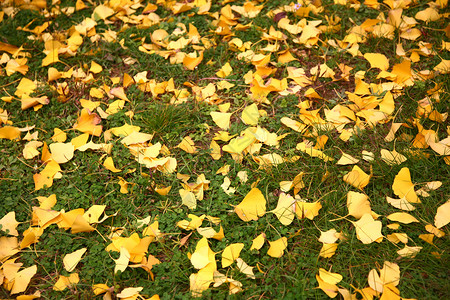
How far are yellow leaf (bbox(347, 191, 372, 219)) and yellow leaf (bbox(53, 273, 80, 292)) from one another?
1.20 m

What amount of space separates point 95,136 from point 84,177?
30 centimetres

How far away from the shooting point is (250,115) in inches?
93.0

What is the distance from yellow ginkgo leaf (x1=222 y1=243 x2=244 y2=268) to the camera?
180 centimetres

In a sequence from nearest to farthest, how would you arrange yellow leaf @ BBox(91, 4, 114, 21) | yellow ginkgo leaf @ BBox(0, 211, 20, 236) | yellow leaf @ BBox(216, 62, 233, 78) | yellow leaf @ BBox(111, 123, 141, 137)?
yellow ginkgo leaf @ BBox(0, 211, 20, 236), yellow leaf @ BBox(111, 123, 141, 137), yellow leaf @ BBox(216, 62, 233, 78), yellow leaf @ BBox(91, 4, 114, 21)

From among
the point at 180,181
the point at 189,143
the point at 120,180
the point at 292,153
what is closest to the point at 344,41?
the point at 292,153

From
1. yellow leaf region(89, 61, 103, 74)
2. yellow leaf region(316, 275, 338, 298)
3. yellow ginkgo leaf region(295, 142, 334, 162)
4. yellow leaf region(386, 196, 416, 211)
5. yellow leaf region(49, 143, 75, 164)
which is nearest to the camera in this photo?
yellow leaf region(316, 275, 338, 298)

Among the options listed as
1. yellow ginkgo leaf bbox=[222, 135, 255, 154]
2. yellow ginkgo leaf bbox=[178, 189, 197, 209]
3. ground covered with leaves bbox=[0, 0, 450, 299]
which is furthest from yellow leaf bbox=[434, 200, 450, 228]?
yellow ginkgo leaf bbox=[178, 189, 197, 209]

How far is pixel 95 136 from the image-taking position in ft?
7.89

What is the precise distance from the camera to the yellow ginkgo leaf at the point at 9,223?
2.00 meters

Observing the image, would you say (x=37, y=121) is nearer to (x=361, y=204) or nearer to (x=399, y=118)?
(x=361, y=204)

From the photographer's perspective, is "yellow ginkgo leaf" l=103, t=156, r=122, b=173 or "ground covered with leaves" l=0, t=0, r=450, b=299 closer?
"ground covered with leaves" l=0, t=0, r=450, b=299

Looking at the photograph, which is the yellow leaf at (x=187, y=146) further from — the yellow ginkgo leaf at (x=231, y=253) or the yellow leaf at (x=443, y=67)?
the yellow leaf at (x=443, y=67)

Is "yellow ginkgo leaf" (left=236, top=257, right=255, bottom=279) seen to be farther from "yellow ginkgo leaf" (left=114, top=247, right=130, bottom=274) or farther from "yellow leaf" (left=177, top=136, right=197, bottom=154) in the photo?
"yellow leaf" (left=177, top=136, right=197, bottom=154)

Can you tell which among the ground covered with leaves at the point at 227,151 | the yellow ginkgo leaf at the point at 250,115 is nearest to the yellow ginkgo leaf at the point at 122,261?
the ground covered with leaves at the point at 227,151
